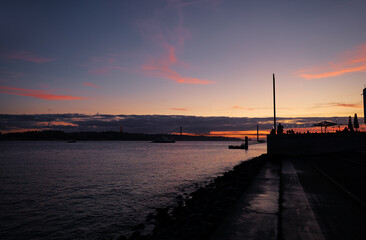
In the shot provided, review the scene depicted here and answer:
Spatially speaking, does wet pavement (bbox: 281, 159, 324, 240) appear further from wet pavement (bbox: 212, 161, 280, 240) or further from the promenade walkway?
wet pavement (bbox: 212, 161, 280, 240)

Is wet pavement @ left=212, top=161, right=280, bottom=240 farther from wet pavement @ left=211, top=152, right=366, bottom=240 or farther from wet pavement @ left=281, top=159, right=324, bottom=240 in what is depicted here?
wet pavement @ left=281, top=159, right=324, bottom=240

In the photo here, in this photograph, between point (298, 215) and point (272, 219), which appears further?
point (298, 215)

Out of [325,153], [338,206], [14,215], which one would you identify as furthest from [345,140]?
[14,215]

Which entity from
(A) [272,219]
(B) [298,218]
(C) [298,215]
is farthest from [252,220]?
(C) [298,215]

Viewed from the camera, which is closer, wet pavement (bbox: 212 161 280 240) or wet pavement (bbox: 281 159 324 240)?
wet pavement (bbox: 281 159 324 240)

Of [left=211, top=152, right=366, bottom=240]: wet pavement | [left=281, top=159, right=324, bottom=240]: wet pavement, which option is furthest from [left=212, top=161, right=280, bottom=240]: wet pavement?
[left=281, top=159, right=324, bottom=240]: wet pavement

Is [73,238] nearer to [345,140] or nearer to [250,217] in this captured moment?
[250,217]

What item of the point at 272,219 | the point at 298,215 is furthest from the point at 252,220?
the point at 298,215

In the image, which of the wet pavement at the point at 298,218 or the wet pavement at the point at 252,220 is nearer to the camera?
the wet pavement at the point at 298,218

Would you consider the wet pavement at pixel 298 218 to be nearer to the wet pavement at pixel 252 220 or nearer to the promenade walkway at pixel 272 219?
the promenade walkway at pixel 272 219

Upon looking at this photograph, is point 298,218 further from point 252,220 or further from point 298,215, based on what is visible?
point 252,220

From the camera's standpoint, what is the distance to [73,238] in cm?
1077

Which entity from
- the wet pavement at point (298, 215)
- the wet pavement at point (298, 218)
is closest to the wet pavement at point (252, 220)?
the wet pavement at point (298, 215)

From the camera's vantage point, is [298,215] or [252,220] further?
[298,215]
